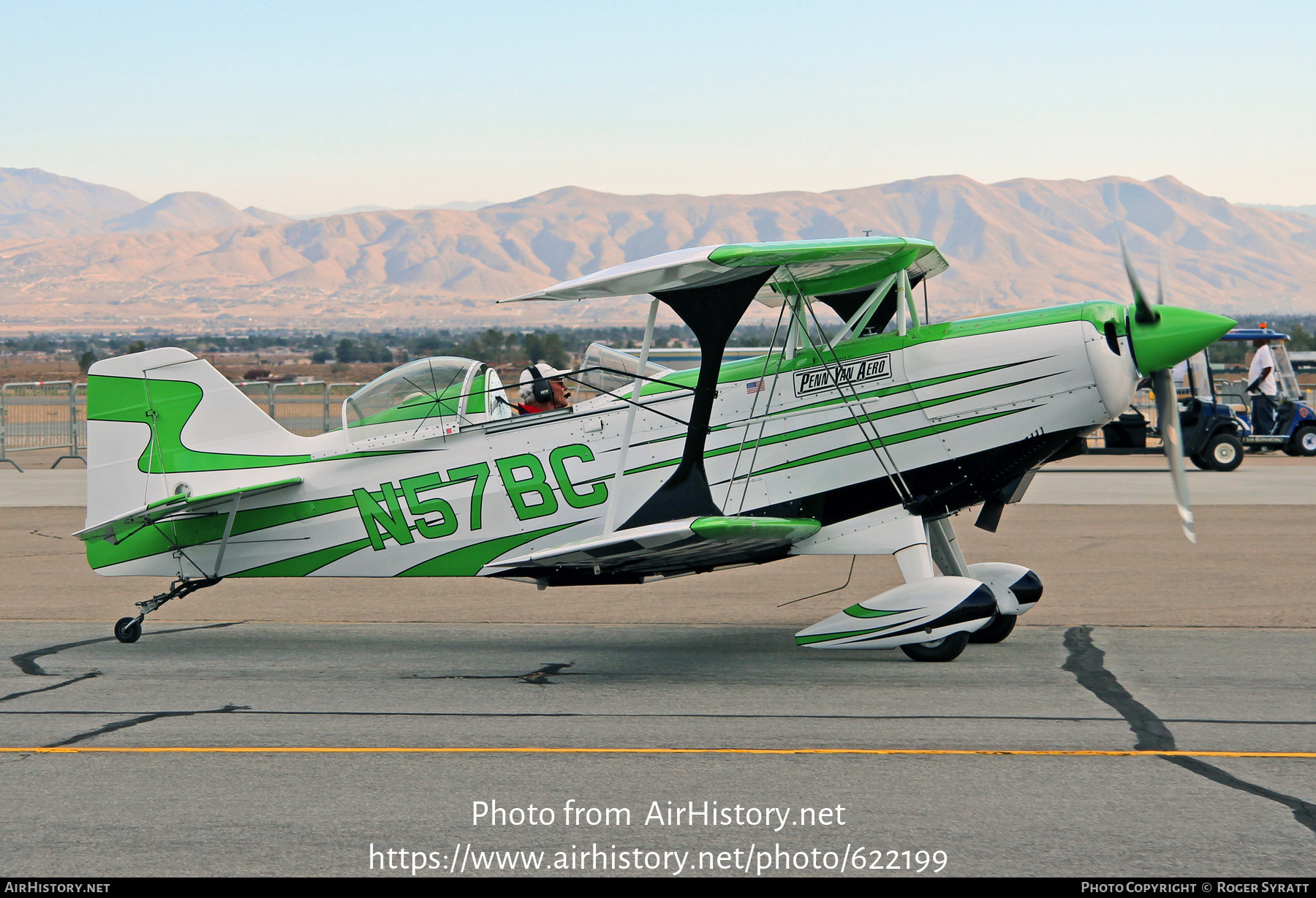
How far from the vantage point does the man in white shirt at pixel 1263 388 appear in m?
25.6

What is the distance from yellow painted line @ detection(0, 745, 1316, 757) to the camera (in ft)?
20.6

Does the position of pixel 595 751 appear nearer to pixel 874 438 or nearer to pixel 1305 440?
pixel 874 438

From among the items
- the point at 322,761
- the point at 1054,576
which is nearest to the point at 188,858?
the point at 322,761

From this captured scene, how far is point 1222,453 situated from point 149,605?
21318mm

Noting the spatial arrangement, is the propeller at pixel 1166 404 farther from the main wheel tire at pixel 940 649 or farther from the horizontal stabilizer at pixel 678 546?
the horizontal stabilizer at pixel 678 546

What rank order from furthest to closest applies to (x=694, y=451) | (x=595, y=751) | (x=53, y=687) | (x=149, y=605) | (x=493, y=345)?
1. (x=493, y=345)
2. (x=149, y=605)
3. (x=694, y=451)
4. (x=53, y=687)
5. (x=595, y=751)

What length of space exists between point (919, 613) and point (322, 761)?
13.2ft

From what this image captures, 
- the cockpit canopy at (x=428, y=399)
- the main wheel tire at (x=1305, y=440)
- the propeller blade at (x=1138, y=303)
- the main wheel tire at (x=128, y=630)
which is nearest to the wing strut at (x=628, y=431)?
the cockpit canopy at (x=428, y=399)

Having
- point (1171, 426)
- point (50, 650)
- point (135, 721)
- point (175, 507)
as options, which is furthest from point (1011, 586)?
point (50, 650)

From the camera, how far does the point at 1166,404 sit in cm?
896

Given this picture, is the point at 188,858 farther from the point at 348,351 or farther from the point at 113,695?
the point at 348,351

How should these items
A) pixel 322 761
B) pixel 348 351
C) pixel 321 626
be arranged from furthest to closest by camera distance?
pixel 348 351 → pixel 321 626 → pixel 322 761

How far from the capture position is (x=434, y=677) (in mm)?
8305

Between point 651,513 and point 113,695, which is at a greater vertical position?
point 651,513
